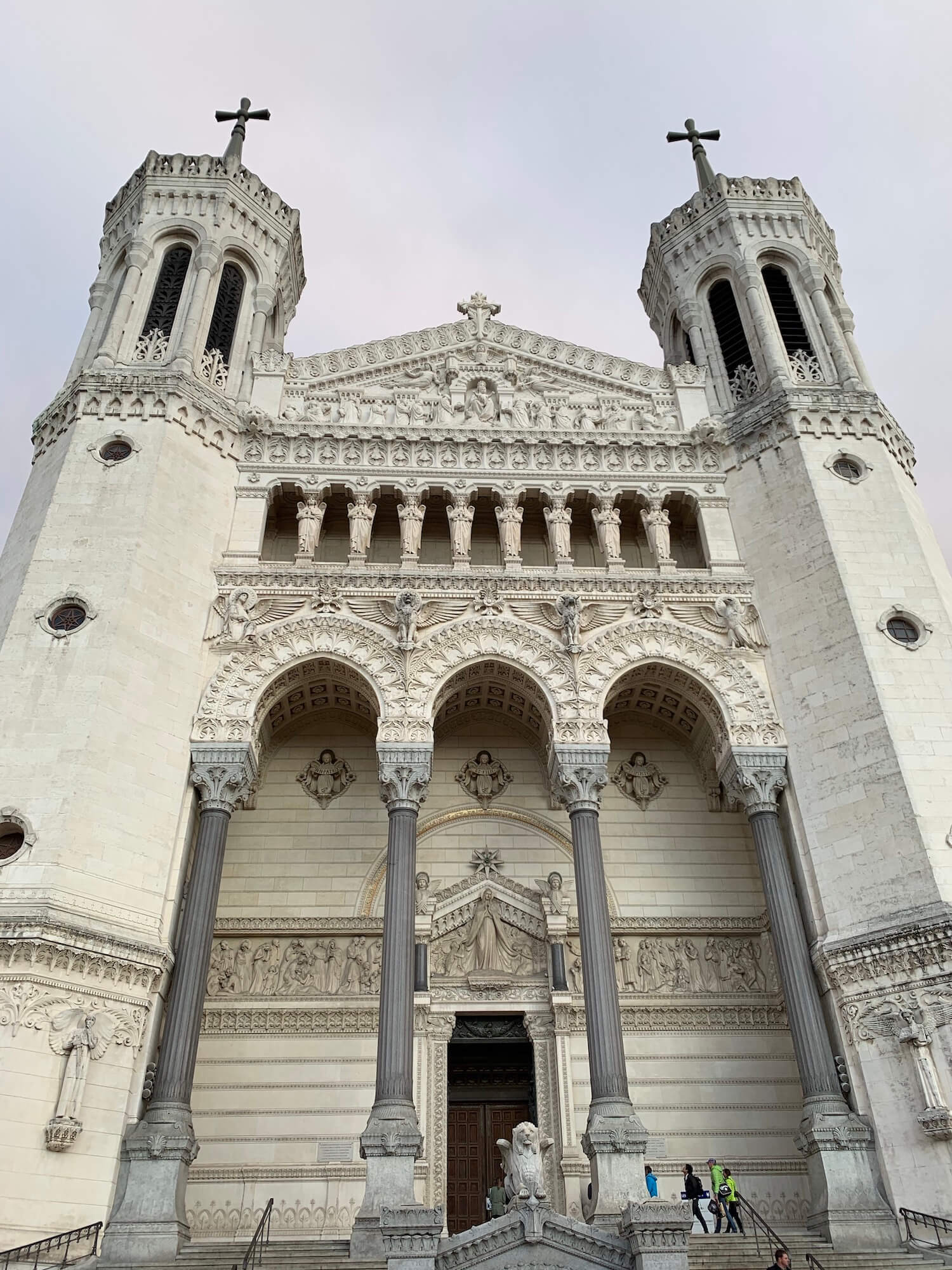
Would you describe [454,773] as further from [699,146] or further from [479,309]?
[699,146]

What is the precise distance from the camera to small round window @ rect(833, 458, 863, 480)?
20.2 metres

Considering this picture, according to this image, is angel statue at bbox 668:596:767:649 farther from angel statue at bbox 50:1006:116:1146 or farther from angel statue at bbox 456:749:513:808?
angel statue at bbox 50:1006:116:1146

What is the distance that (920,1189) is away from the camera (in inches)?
529

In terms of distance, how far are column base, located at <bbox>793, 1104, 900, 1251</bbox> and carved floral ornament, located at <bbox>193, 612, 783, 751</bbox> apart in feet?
20.3

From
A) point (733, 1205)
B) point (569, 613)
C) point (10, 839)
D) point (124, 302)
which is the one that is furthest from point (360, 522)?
point (733, 1205)

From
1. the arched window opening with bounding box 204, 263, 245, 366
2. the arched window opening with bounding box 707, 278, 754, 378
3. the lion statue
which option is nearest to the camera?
the lion statue

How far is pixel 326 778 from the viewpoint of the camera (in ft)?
66.3

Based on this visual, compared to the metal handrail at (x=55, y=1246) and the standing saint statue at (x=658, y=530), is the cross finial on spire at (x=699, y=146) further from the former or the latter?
the metal handrail at (x=55, y=1246)

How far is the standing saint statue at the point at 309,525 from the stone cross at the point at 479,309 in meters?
7.36

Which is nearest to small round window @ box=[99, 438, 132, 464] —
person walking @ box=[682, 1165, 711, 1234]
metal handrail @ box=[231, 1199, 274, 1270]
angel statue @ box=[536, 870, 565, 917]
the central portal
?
angel statue @ box=[536, 870, 565, 917]

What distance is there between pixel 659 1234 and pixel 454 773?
33.8 feet

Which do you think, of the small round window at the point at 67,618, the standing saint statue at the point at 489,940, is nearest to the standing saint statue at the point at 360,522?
the small round window at the point at 67,618

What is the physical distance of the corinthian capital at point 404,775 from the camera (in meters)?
17.1

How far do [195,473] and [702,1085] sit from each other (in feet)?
49.2
